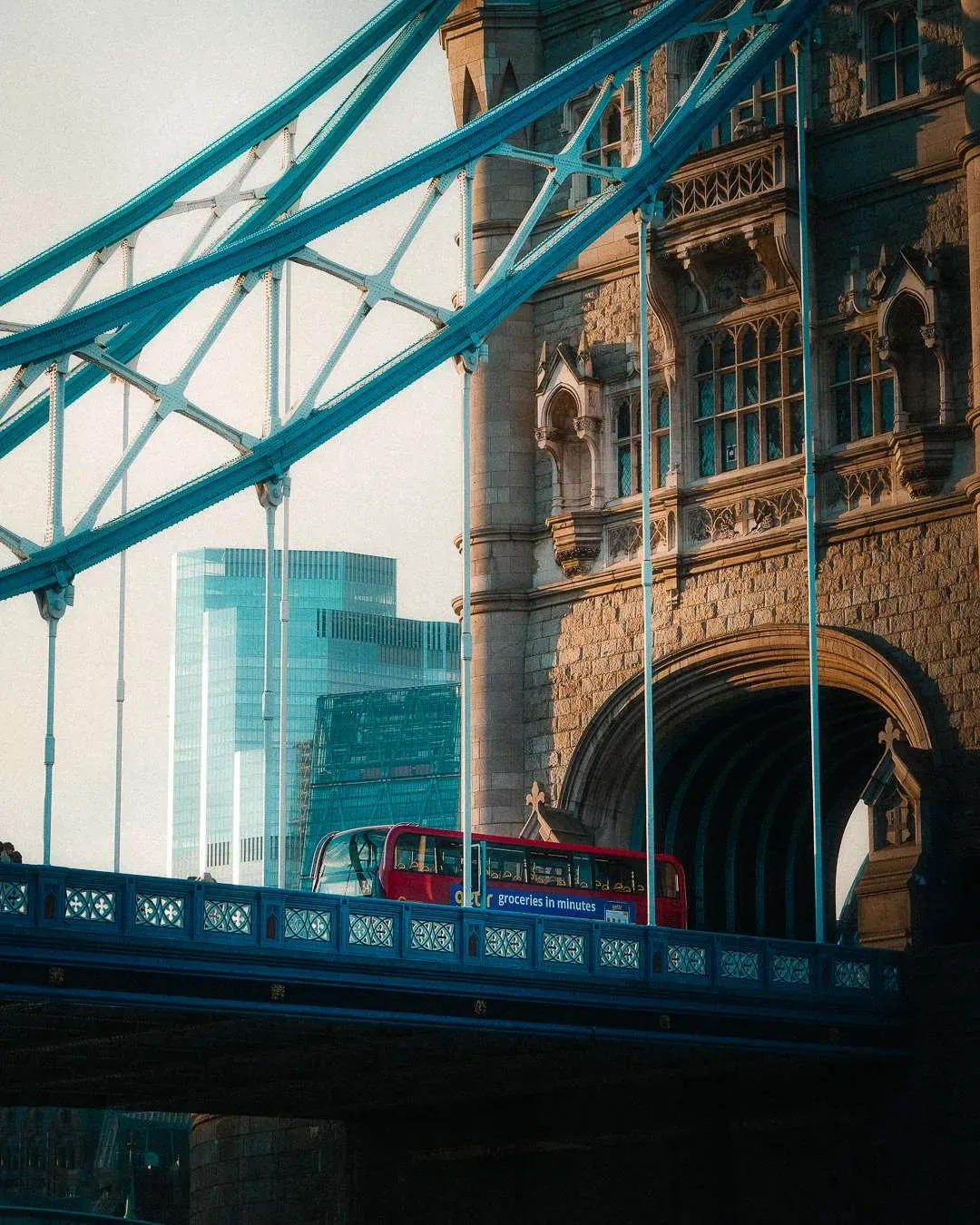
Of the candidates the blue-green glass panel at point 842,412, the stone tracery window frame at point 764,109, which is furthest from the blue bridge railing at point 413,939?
the stone tracery window frame at point 764,109

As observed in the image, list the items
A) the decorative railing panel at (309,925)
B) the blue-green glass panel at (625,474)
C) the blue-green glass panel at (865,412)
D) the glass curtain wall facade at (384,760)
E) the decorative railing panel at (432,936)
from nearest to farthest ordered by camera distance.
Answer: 1. the decorative railing panel at (309,925)
2. the decorative railing panel at (432,936)
3. the blue-green glass panel at (865,412)
4. the blue-green glass panel at (625,474)
5. the glass curtain wall facade at (384,760)

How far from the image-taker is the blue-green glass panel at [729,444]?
41.4 metres

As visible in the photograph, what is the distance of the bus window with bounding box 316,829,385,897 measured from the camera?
35.4 meters

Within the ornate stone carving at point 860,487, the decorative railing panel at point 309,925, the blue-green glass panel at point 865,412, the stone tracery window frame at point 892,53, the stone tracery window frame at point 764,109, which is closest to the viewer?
the decorative railing panel at point 309,925

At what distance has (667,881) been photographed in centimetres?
3981

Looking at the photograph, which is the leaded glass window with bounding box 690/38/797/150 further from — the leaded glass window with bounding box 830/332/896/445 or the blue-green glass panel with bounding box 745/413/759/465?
the blue-green glass panel with bounding box 745/413/759/465

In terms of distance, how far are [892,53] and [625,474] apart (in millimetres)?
7600

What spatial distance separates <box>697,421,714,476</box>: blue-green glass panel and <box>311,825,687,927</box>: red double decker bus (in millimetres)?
6153

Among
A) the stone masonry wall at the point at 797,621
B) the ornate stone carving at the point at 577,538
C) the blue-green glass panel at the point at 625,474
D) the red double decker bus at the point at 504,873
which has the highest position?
the blue-green glass panel at the point at 625,474

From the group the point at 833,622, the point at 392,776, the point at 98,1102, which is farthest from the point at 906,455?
the point at 392,776

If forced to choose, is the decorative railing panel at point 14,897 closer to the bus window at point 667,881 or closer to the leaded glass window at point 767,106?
the bus window at point 667,881

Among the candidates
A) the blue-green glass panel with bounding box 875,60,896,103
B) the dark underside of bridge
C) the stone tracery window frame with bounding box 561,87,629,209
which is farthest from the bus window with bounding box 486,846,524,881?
the blue-green glass panel with bounding box 875,60,896,103

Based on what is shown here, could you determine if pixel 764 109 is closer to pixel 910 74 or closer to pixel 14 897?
pixel 910 74

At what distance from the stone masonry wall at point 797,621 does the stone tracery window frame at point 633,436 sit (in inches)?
67.5
